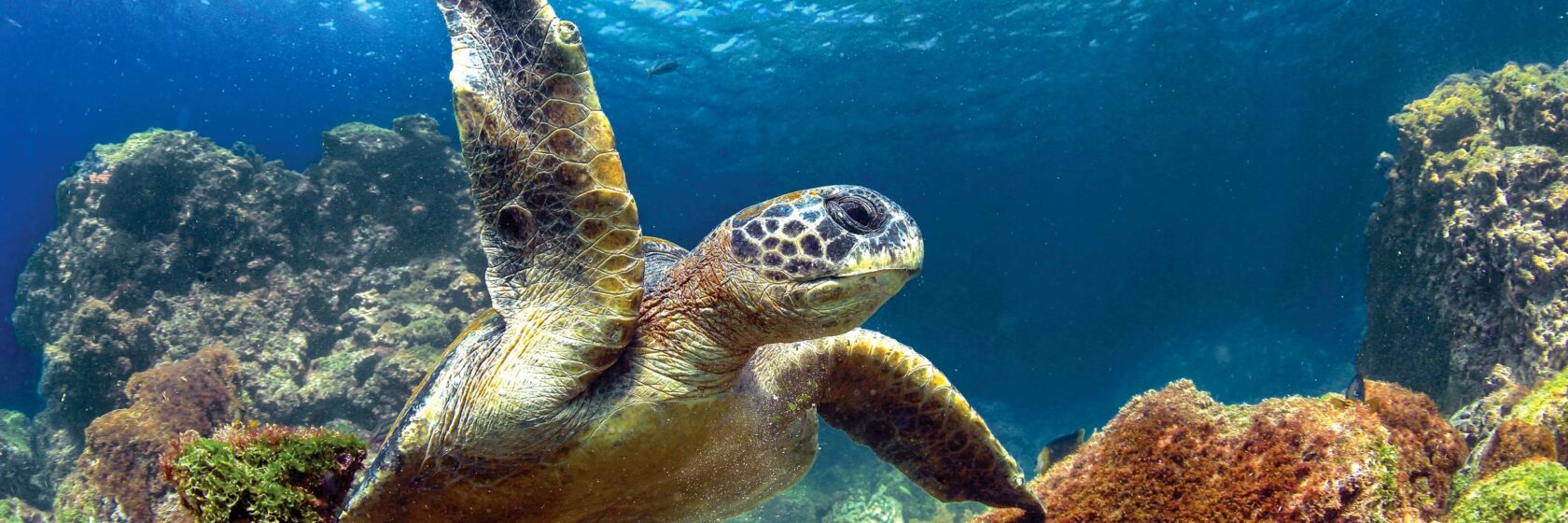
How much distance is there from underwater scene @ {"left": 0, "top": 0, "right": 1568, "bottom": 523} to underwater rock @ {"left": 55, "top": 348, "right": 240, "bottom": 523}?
0.15ft

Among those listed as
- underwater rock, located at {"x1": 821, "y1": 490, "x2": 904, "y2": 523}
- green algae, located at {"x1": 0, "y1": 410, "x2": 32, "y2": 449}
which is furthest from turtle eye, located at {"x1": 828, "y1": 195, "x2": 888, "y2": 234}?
green algae, located at {"x1": 0, "y1": 410, "x2": 32, "y2": 449}

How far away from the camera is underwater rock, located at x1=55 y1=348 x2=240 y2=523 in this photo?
554 centimetres

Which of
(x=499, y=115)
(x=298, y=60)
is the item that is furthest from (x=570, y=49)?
(x=298, y=60)

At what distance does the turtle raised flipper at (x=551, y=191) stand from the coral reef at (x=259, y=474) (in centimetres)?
45

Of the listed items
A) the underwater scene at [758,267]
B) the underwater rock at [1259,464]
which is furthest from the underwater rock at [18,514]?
the underwater rock at [1259,464]

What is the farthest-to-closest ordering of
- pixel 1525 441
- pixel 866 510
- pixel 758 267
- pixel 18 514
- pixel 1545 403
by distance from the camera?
pixel 866 510
pixel 18 514
pixel 1545 403
pixel 1525 441
pixel 758 267

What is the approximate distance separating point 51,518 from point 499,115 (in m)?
10.4

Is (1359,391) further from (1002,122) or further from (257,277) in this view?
(1002,122)

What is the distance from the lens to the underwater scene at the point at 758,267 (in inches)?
74.5

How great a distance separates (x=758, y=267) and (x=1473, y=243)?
23.6ft

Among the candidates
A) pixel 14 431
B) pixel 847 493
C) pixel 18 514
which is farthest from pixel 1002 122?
pixel 14 431

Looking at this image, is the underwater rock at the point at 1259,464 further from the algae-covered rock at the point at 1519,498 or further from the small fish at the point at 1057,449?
the small fish at the point at 1057,449

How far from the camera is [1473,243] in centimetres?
557

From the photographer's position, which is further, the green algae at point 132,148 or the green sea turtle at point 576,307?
the green algae at point 132,148
